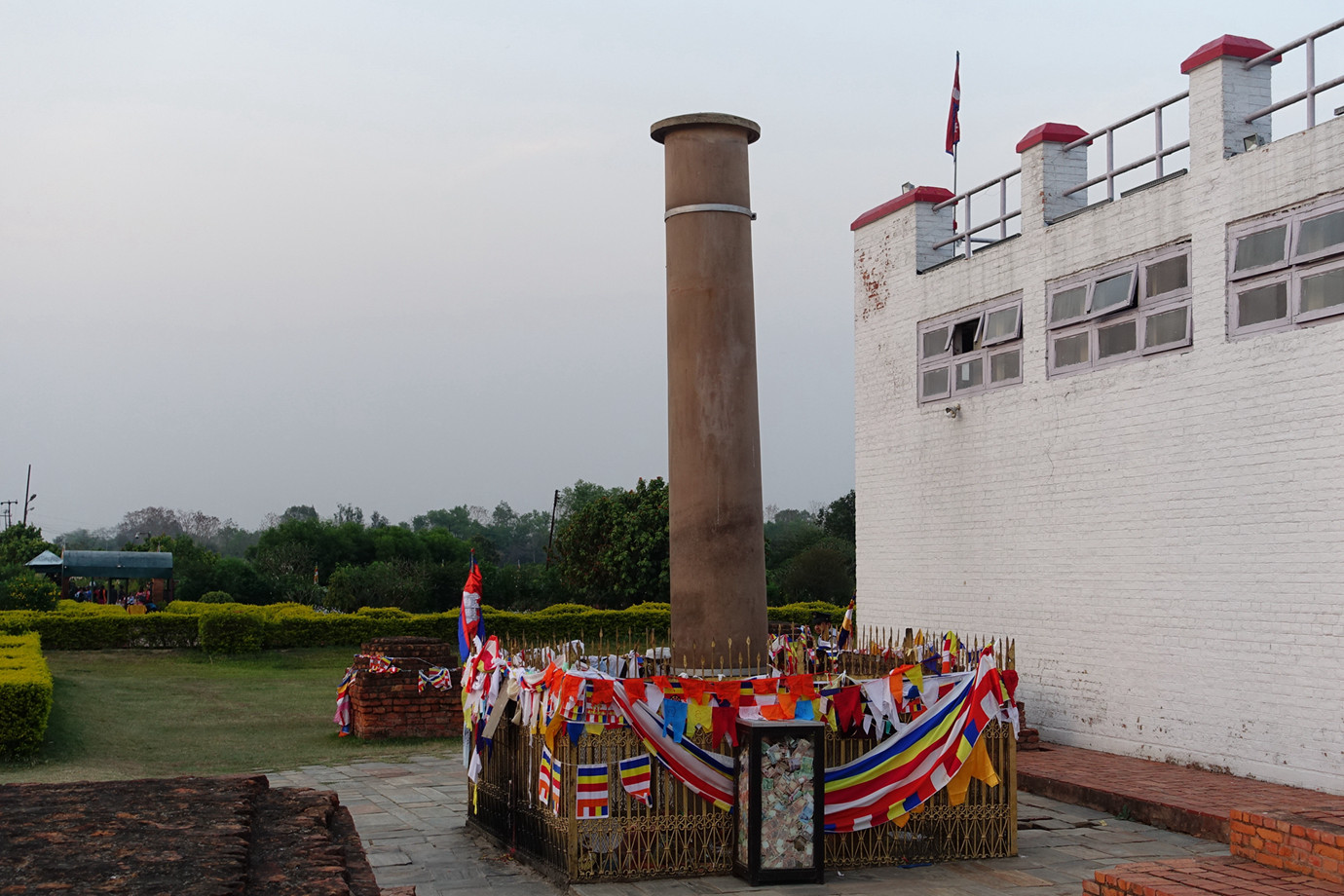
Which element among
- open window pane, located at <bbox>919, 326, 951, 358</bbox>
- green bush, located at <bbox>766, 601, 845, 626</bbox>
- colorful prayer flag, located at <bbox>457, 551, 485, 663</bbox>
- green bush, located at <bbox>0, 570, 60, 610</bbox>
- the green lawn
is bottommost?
the green lawn

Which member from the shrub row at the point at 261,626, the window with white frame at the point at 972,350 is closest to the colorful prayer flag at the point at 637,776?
the window with white frame at the point at 972,350

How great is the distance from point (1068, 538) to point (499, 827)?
729cm

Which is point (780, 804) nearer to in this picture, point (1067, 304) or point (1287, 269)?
point (1287, 269)

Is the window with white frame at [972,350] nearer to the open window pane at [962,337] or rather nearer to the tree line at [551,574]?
the open window pane at [962,337]

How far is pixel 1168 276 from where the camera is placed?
12438 millimetres

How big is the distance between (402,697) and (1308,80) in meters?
12.7

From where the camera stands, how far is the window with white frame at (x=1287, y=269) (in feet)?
34.5

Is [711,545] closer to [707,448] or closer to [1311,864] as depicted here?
[707,448]

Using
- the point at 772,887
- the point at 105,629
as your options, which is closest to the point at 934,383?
the point at 772,887

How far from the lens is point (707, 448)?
9.34 metres

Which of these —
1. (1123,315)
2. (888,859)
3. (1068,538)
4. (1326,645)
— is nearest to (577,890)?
(888,859)

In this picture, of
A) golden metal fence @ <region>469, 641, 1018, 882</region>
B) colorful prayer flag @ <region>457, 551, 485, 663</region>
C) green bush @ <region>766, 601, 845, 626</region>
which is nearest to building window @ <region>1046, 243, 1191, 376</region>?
golden metal fence @ <region>469, 641, 1018, 882</region>

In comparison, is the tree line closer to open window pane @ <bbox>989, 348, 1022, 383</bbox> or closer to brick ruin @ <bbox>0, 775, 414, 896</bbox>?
open window pane @ <bbox>989, 348, 1022, 383</bbox>

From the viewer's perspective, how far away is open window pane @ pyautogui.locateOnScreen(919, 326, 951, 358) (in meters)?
16.0
